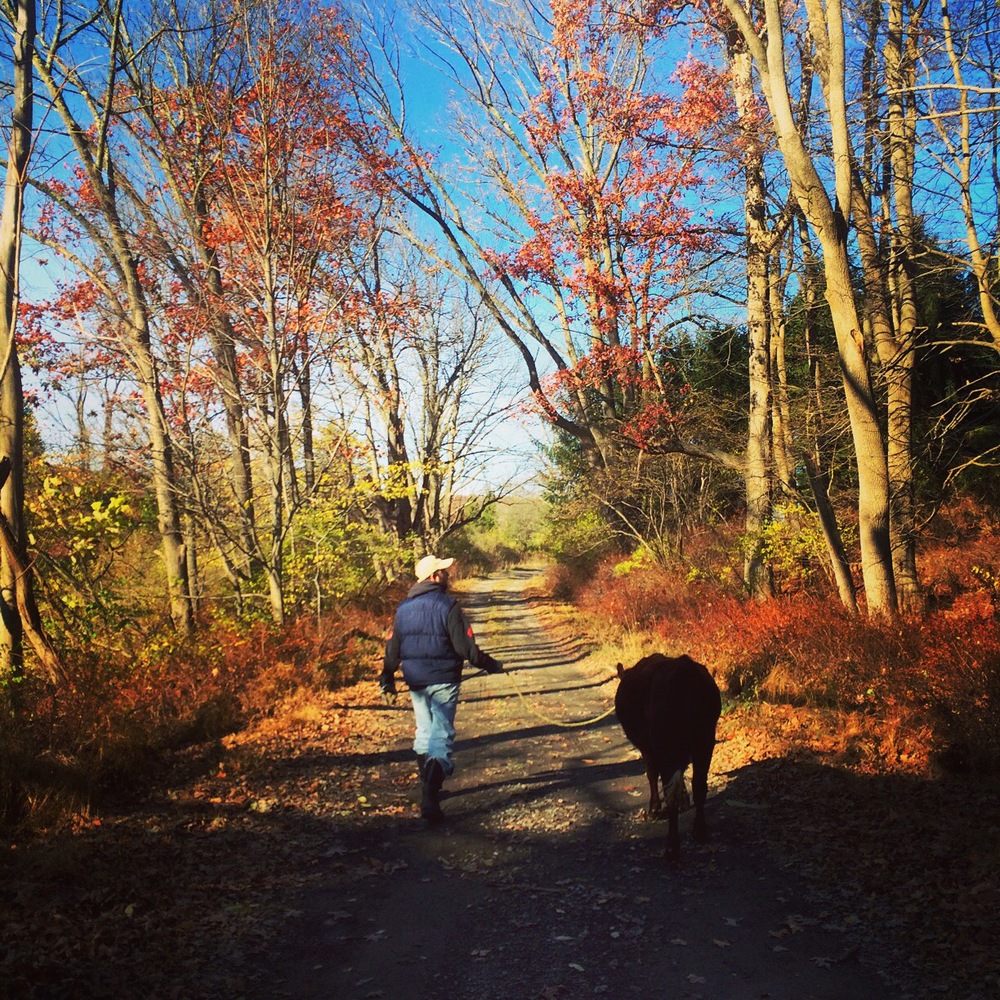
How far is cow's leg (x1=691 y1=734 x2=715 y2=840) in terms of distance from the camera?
17.2 ft

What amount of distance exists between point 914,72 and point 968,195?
1968 mm

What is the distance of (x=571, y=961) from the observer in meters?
3.84

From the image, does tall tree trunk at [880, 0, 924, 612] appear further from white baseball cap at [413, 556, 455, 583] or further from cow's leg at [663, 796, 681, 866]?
white baseball cap at [413, 556, 455, 583]

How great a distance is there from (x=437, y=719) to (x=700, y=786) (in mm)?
2057

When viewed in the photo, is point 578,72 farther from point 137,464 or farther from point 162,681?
point 162,681

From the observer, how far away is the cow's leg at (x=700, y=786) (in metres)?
5.23

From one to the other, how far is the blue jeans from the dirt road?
572 millimetres

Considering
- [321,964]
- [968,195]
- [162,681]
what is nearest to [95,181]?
[162,681]

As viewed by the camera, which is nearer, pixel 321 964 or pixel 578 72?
pixel 321 964

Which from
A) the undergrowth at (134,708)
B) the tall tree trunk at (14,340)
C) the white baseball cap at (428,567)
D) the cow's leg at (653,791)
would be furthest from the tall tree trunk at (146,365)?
the cow's leg at (653,791)

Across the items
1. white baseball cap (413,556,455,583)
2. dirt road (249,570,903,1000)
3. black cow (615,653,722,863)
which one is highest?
white baseball cap (413,556,455,583)

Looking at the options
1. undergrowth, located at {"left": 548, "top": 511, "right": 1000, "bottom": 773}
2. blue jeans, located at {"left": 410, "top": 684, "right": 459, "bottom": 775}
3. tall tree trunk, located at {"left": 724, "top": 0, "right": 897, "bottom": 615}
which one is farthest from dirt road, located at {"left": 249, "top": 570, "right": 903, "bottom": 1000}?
tall tree trunk, located at {"left": 724, "top": 0, "right": 897, "bottom": 615}

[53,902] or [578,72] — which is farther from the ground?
[578,72]

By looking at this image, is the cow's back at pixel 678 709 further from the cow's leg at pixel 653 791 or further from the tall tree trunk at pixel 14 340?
the tall tree trunk at pixel 14 340
